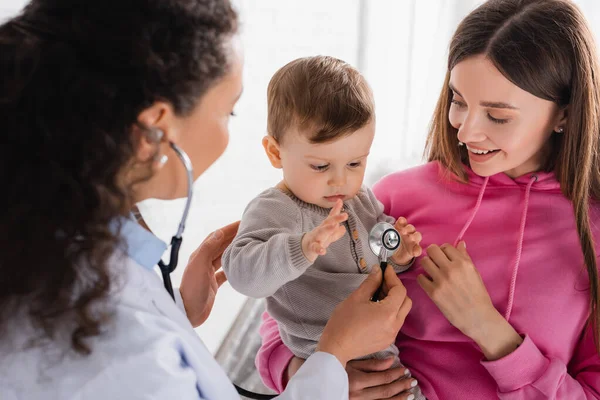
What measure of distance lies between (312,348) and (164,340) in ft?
1.88

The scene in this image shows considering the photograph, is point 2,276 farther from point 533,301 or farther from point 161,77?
point 533,301

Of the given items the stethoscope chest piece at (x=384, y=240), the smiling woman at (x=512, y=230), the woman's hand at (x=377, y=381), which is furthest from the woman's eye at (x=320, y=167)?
the woman's hand at (x=377, y=381)

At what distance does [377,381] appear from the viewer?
4.27 feet

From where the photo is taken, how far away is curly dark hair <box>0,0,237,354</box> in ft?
2.46

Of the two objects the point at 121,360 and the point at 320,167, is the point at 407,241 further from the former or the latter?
the point at 121,360

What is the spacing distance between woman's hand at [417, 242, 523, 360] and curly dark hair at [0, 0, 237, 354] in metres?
0.70

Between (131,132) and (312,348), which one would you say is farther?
(312,348)

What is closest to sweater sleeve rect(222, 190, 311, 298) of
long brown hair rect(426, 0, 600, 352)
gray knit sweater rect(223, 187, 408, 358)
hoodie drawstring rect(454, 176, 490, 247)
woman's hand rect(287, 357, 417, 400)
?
gray knit sweater rect(223, 187, 408, 358)

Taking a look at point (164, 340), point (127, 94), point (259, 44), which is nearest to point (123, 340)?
point (164, 340)

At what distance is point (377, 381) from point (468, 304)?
0.25 metres

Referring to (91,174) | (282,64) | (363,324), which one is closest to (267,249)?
(363,324)

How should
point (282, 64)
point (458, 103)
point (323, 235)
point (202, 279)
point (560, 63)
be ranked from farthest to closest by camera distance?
point (282, 64), point (202, 279), point (458, 103), point (560, 63), point (323, 235)

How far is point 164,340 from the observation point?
0.83 meters

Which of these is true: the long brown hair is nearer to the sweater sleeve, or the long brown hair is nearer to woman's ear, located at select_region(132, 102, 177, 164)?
the sweater sleeve
